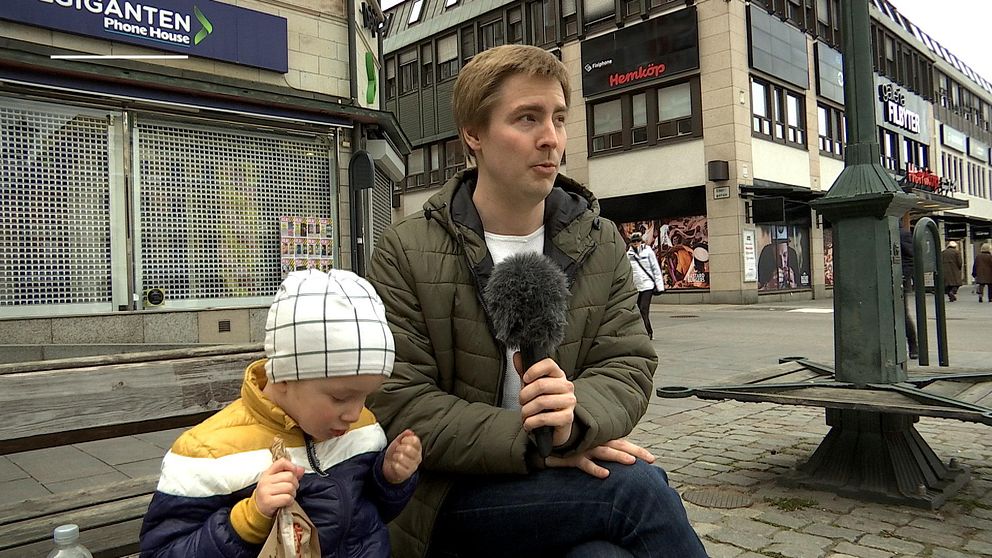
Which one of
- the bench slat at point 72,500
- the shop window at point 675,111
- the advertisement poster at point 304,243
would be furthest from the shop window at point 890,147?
the bench slat at point 72,500

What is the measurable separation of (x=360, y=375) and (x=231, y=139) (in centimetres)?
980

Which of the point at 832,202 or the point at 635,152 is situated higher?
the point at 635,152

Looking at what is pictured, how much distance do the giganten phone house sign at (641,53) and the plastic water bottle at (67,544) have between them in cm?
2401

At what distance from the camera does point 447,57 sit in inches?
1299

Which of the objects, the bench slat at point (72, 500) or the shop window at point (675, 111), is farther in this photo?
the shop window at point (675, 111)

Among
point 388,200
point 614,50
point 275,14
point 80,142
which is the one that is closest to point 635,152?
point 614,50

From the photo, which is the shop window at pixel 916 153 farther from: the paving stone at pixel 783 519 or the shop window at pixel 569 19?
the paving stone at pixel 783 519

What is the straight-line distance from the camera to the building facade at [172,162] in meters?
8.99

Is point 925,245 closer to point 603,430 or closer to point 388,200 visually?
point 603,430

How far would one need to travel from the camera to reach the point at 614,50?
25.7 meters

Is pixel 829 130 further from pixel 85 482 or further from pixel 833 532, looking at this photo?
pixel 85 482

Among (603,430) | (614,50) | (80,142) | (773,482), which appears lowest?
(773,482)

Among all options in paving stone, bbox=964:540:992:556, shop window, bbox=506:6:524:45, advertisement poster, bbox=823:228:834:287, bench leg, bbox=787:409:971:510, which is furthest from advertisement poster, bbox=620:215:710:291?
paving stone, bbox=964:540:992:556

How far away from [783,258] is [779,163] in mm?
3222
